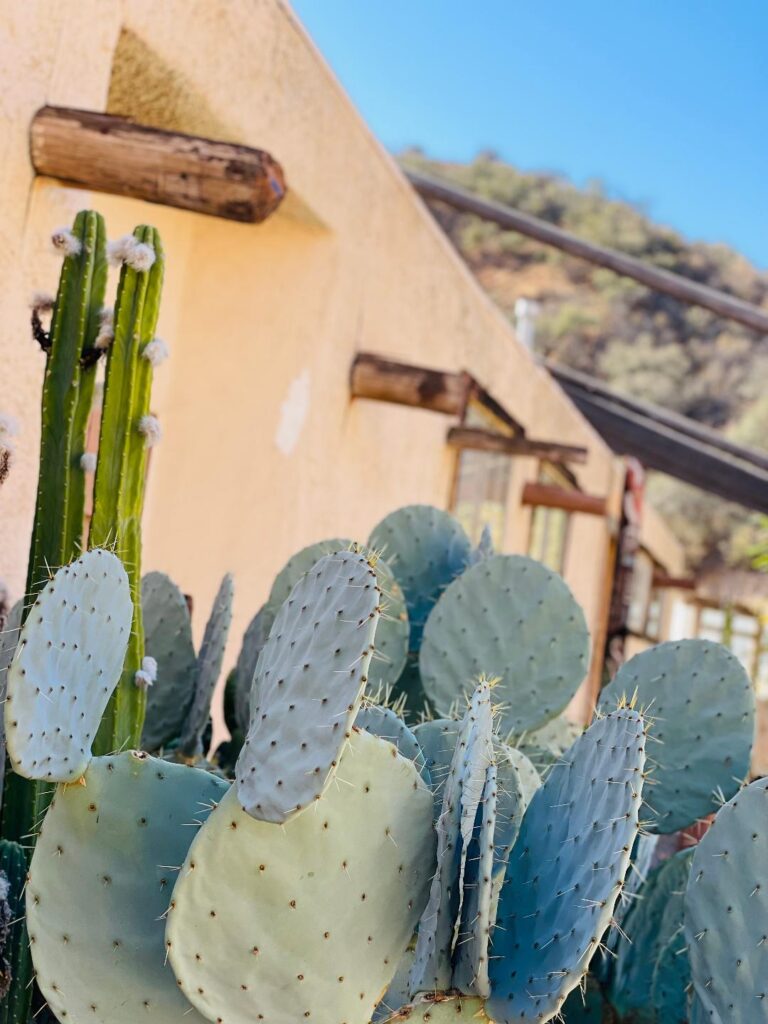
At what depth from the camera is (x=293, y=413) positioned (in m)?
5.29

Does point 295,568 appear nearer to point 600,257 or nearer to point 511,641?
point 511,641

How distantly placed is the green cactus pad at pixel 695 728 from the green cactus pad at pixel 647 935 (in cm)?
11

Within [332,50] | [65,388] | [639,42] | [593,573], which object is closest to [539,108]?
[639,42]

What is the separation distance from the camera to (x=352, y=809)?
1.72 meters

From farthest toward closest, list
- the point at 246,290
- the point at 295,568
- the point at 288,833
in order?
the point at 246,290, the point at 295,568, the point at 288,833

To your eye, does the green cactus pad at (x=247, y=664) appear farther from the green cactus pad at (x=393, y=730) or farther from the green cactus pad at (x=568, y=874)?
the green cactus pad at (x=568, y=874)

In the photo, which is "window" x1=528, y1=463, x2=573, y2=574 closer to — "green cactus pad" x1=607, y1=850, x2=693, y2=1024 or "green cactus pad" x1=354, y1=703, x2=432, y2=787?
"green cactus pad" x1=607, y1=850, x2=693, y2=1024

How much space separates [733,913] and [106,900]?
2.99ft

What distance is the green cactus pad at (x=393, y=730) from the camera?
208cm

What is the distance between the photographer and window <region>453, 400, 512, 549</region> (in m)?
8.06

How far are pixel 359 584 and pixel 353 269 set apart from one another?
406 cm

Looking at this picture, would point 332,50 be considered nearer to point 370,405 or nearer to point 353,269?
point 353,269

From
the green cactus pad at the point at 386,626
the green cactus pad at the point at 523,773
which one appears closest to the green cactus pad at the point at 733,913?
the green cactus pad at the point at 523,773

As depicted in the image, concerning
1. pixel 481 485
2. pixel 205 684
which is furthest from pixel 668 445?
pixel 205 684
